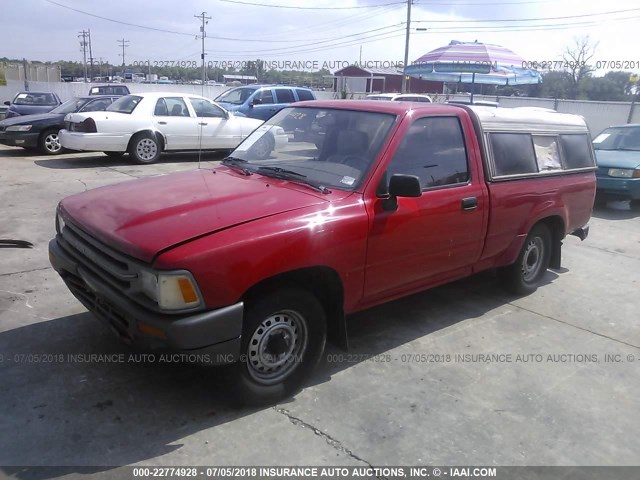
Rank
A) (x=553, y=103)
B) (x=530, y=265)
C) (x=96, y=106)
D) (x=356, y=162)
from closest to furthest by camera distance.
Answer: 1. (x=356, y=162)
2. (x=530, y=265)
3. (x=96, y=106)
4. (x=553, y=103)

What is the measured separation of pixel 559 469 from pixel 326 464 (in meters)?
1.27

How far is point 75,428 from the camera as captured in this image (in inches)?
119

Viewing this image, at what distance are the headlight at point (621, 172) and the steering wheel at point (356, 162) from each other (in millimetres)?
7780

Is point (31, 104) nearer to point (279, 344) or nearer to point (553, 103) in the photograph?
point (279, 344)

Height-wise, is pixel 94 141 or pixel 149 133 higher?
pixel 149 133

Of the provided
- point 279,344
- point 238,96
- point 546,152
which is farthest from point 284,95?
point 279,344

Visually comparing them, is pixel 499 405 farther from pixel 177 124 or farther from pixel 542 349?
pixel 177 124

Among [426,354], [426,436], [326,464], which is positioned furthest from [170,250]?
[426,354]

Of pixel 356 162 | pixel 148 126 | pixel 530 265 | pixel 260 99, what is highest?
pixel 260 99

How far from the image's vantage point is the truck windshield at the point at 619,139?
1088 cm

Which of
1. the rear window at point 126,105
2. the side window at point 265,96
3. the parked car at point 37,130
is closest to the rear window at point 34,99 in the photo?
the parked car at point 37,130

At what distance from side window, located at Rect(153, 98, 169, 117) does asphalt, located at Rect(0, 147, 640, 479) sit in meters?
7.57

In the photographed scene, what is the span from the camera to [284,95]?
17250 mm

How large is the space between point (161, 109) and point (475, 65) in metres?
11.1
